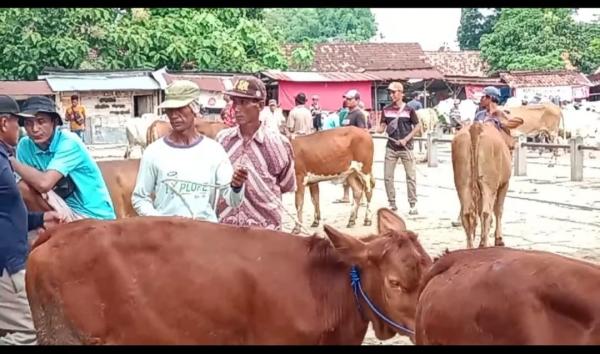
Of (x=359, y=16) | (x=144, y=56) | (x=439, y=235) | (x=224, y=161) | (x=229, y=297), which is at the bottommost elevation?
(x=439, y=235)

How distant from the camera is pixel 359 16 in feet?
256

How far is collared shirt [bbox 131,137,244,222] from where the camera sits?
4750mm

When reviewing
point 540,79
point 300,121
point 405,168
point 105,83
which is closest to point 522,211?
point 405,168

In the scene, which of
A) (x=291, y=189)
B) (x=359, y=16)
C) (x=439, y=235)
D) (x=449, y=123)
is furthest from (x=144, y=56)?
(x=359, y=16)

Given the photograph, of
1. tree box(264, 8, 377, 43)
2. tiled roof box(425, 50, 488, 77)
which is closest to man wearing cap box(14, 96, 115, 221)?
tiled roof box(425, 50, 488, 77)

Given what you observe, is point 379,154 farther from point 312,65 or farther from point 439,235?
point 312,65

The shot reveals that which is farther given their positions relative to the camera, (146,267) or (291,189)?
(291,189)

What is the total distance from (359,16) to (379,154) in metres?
55.2

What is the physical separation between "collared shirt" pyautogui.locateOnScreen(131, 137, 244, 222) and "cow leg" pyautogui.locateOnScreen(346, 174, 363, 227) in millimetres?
6916

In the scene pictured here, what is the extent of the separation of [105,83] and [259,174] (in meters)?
26.4

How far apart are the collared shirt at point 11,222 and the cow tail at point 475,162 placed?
582cm

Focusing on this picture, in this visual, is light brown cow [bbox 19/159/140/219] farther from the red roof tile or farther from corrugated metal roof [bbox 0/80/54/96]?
the red roof tile

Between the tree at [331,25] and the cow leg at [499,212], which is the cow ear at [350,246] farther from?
the tree at [331,25]

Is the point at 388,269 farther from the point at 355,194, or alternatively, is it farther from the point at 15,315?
the point at 355,194
